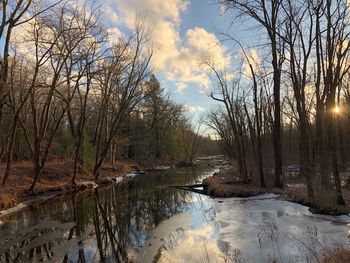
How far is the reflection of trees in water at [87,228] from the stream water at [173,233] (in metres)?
0.03

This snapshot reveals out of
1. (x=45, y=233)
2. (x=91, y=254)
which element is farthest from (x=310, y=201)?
(x=45, y=233)

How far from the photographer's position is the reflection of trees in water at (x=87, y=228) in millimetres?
9680

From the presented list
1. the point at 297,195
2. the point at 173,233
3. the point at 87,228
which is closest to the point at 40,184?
the point at 87,228

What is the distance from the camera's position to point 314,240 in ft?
28.0

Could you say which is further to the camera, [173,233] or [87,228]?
[87,228]

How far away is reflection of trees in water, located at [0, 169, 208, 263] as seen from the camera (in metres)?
9.68

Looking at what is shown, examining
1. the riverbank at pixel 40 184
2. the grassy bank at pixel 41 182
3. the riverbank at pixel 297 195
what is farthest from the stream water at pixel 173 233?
the grassy bank at pixel 41 182

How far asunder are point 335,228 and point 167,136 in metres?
61.5

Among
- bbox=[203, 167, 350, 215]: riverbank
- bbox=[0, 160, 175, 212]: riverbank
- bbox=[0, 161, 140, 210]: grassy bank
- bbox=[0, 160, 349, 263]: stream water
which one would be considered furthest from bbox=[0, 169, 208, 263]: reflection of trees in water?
bbox=[203, 167, 350, 215]: riverbank

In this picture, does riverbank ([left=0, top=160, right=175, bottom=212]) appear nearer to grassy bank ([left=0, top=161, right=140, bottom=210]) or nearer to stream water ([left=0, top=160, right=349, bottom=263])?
grassy bank ([left=0, top=161, right=140, bottom=210])

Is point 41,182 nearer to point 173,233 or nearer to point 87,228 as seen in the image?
point 87,228

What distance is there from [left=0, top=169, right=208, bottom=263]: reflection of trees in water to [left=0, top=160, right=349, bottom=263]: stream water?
0.03 meters

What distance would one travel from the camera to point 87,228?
12938 millimetres

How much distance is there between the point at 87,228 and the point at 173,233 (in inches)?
130
